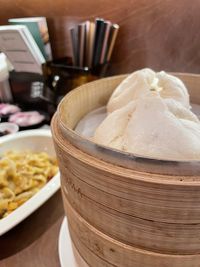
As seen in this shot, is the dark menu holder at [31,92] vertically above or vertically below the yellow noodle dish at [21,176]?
above

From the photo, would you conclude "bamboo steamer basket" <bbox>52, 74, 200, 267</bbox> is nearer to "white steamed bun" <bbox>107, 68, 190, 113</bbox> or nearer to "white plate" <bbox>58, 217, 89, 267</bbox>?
"white plate" <bbox>58, 217, 89, 267</bbox>

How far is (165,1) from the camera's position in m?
1.00

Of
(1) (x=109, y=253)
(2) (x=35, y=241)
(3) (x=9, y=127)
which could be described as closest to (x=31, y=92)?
(3) (x=9, y=127)

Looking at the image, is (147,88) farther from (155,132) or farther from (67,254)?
(67,254)

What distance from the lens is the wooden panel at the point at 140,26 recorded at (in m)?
0.99

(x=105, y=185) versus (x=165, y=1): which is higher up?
(x=165, y=1)

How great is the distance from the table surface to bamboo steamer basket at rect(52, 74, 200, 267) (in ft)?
1.03

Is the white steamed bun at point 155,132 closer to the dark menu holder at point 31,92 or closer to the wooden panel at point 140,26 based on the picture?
the wooden panel at point 140,26

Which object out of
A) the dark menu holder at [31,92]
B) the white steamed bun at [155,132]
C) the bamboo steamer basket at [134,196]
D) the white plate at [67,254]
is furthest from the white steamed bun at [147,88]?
the dark menu holder at [31,92]

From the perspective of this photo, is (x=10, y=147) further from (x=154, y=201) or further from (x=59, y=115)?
(x=154, y=201)

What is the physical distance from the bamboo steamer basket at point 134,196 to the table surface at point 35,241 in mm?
313

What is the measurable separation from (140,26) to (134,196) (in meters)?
0.97

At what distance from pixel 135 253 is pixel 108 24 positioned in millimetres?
994

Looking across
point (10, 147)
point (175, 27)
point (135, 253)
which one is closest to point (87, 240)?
point (135, 253)
